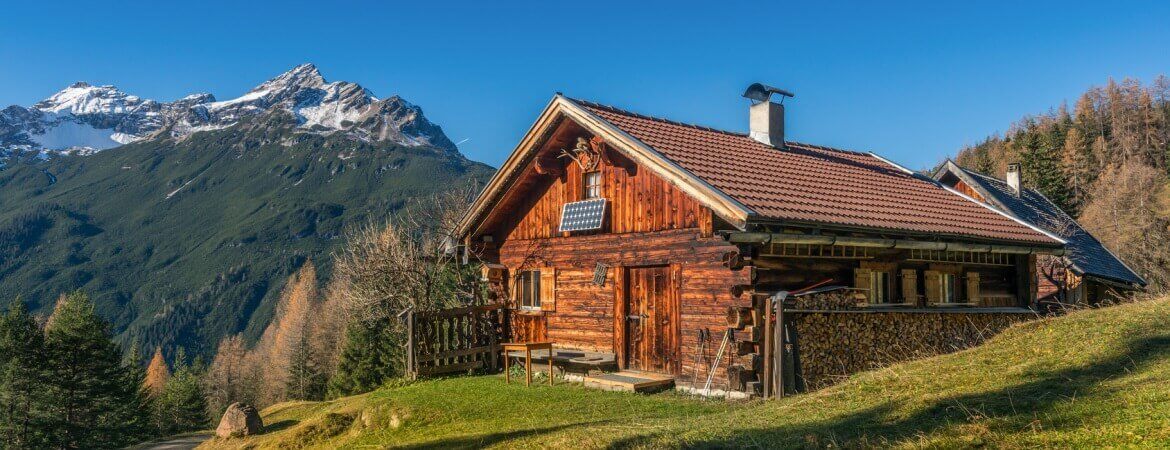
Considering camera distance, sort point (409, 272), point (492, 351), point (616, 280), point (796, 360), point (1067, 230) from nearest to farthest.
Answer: point (796, 360)
point (616, 280)
point (492, 351)
point (1067, 230)
point (409, 272)

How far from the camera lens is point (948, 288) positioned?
17047 millimetres

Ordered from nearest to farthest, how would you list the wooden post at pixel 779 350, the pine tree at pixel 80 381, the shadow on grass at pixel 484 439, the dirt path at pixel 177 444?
the shadow on grass at pixel 484 439 < the wooden post at pixel 779 350 < the dirt path at pixel 177 444 < the pine tree at pixel 80 381

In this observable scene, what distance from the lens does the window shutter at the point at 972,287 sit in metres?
17.3

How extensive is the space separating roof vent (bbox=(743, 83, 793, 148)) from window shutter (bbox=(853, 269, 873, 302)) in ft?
16.4

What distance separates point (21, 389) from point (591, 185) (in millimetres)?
37641

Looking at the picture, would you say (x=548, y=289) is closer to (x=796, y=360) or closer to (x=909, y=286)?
(x=796, y=360)

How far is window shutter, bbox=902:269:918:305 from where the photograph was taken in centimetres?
1580

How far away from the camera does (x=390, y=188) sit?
178625 millimetres

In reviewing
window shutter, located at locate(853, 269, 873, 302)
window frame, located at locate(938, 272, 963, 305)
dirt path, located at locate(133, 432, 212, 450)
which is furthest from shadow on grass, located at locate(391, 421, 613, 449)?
dirt path, located at locate(133, 432, 212, 450)

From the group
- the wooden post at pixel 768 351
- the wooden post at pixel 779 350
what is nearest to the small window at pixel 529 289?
the wooden post at pixel 768 351

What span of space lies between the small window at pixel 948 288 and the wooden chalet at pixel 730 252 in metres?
0.04

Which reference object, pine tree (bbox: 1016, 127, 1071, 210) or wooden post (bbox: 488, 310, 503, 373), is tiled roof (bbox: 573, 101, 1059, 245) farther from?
pine tree (bbox: 1016, 127, 1071, 210)

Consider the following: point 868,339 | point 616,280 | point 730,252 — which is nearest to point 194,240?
point 616,280

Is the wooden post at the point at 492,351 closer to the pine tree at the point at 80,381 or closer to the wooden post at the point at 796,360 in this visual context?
the wooden post at the point at 796,360
